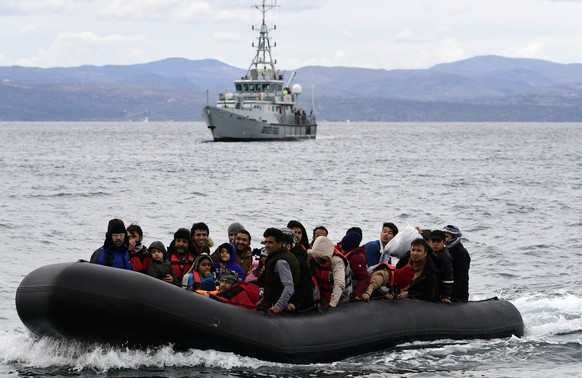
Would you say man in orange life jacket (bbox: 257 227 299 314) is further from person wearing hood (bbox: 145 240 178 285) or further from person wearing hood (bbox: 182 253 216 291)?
person wearing hood (bbox: 145 240 178 285)

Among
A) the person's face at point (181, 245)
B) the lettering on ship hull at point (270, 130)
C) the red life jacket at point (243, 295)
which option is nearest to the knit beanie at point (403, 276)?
the red life jacket at point (243, 295)

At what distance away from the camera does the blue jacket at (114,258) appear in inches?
553

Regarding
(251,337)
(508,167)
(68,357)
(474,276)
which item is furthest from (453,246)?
(508,167)

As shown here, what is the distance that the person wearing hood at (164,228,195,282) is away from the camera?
15.3 meters

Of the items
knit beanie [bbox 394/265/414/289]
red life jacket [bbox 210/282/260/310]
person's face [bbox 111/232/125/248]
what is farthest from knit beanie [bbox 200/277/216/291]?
knit beanie [bbox 394/265/414/289]

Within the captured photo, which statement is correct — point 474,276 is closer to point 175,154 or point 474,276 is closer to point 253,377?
point 253,377

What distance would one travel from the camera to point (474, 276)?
2416 centimetres

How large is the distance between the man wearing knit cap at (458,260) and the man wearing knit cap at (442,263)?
0.51ft

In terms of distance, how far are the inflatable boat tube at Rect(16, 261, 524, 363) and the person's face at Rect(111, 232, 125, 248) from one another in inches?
39.1

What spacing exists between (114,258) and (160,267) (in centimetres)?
78

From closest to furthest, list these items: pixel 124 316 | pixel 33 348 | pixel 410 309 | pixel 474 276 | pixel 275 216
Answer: pixel 124 316
pixel 33 348
pixel 410 309
pixel 474 276
pixel 275 216

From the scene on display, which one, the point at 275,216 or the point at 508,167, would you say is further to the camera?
the point at 508,167

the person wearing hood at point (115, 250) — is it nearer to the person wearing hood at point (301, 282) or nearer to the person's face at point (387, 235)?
the person wearing hood at point (301, 282)

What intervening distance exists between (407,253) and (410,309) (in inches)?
34.6
